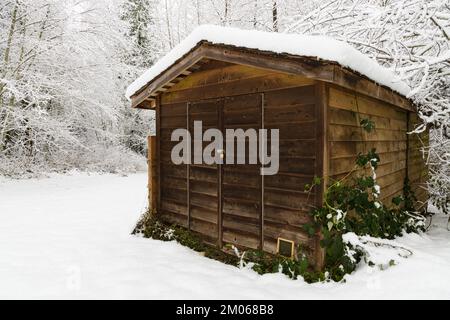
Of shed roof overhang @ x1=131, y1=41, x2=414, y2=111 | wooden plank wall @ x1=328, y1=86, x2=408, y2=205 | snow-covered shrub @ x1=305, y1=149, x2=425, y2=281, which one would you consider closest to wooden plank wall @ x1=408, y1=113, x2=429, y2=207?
wooden plank wall @ x1=328, y1=86, x2=408, y2=205

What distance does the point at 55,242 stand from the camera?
19.1ft

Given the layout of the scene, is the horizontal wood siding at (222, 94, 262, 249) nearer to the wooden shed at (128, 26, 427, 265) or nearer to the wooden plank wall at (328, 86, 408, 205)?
the wooden shed at (128, 26, 427, 265)

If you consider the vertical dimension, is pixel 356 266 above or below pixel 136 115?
below

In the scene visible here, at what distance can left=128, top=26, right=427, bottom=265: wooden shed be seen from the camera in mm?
4062

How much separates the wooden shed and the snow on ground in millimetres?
530

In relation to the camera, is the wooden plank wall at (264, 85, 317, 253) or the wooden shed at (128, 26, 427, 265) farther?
the wooden plank wall at (264, 85, 317, 253)

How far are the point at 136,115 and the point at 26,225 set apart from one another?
13.8 meters

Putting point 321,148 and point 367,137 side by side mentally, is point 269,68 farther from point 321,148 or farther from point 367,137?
point 367,137

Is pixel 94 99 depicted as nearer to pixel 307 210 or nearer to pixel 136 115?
pixel 136 115

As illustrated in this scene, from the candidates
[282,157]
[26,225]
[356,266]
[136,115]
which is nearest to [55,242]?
[26,225]

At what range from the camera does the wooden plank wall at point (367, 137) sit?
13.9 feet

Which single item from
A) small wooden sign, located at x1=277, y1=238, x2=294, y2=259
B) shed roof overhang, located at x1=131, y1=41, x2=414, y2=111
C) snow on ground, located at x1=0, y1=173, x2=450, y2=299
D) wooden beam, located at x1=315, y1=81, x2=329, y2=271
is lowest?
snow on ground, located at x1=0, y1=173, x2=450, y2=299

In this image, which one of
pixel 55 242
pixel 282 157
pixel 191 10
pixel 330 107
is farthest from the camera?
pixel 191 10

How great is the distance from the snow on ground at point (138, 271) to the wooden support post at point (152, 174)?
76 centimetres
